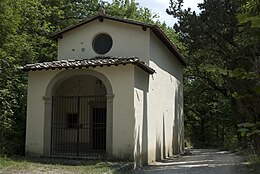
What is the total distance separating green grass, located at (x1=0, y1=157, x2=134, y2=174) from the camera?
32.8 ft

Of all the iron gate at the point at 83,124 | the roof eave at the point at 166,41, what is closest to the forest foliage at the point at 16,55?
the iron gate at the point at 83,124

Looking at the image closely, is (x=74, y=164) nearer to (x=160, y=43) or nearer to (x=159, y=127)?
(x=159, y=127)

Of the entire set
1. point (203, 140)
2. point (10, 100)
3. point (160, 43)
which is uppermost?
point (160, 43)

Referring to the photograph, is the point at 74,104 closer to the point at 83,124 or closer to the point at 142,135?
the point at 83,124

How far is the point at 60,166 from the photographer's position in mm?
11008

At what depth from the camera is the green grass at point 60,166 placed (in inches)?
393

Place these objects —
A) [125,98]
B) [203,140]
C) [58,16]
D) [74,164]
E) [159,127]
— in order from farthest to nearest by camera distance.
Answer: [203,140]
[58,16]
[159,127]
[125,98]
[74,164]

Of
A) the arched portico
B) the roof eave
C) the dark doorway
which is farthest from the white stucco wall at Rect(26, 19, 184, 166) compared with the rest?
the dark doorway

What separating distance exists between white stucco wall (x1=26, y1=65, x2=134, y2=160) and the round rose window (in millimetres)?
2237

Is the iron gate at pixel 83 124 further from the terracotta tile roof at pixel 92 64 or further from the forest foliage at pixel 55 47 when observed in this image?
the terracotta tile roof at pixel 92 64

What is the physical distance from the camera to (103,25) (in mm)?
15180

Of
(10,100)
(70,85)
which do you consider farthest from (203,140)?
(10,100)

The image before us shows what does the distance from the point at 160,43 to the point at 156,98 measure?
2.92 m

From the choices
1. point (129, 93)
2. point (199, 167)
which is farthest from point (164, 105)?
point (129, 93)
